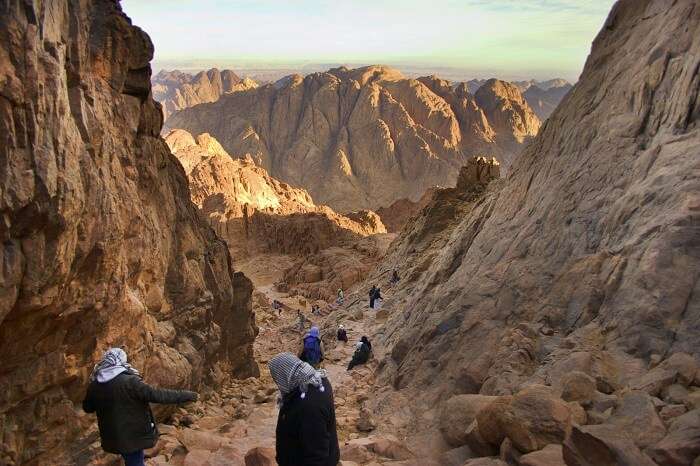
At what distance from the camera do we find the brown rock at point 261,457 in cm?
593

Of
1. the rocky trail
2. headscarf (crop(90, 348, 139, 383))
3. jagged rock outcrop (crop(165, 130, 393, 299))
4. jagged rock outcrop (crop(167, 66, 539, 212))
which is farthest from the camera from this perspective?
jagged rock outcrop (crop(167, 66, 539, 212))

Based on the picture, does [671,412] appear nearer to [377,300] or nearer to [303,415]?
[303,415]

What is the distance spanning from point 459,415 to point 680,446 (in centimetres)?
283

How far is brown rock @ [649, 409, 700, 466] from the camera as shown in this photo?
164 inches

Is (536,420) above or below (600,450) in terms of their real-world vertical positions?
below

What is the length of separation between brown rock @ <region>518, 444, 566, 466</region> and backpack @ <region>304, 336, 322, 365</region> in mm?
4780

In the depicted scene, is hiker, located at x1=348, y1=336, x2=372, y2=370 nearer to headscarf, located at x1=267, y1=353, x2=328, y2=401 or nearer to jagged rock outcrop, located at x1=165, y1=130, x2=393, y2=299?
headscarf, located at x1=267, y1=353, x2=328, y2=401

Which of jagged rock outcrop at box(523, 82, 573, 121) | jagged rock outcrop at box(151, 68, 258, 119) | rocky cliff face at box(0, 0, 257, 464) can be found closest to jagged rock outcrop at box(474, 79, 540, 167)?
jagged rock outcrop at box(523, 82, 573, 121)

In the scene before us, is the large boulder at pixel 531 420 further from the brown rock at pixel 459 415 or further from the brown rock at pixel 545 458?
the brown rock at pixel 459 415

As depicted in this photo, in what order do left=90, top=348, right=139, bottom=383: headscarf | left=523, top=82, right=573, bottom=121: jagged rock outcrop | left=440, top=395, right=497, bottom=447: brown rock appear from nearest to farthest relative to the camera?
left=90, top=348, right=139, bottom=383: headscarf → left=440, top=395, right=497, bottom=447: brown rock → left=523, top=82, right=573, bottom=121: jagged rock outcrop

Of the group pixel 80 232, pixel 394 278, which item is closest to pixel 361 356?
pixel 80 232

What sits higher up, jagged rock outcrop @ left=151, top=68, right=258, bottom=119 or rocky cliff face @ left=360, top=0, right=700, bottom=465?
jagged rock outcrop @ left=151, top=68, right=258, bottom=119

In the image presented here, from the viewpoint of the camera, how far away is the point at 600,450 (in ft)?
14.3

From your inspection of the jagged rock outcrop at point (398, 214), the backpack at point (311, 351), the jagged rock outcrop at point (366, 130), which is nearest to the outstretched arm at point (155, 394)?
the backpack at point (311, 351)
